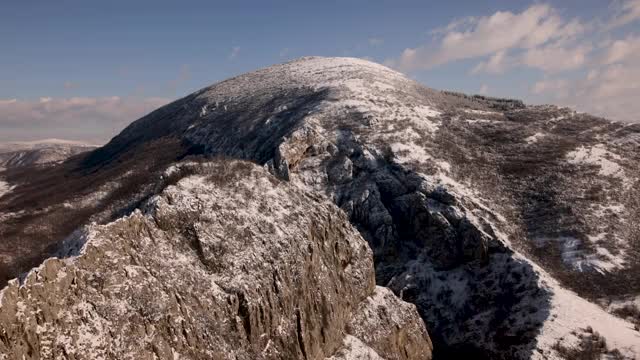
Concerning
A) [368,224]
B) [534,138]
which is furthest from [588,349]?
[534,138]

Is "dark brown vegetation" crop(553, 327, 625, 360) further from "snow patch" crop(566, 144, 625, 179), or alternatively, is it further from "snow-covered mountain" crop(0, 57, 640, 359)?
"snow patch" crop(566, 144, 625, 179)

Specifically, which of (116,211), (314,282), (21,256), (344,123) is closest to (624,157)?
(344,123)

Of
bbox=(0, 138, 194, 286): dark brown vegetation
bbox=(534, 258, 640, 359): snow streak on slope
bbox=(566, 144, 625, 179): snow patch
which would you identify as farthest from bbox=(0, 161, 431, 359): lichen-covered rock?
bbox=(566, 144, 625, 179): snow patch

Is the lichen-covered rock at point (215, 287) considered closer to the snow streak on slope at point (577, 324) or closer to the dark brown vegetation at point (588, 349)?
the snow streak on slope at point (577, 324)

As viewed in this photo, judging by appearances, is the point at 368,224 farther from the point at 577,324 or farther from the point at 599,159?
the point at 599,159

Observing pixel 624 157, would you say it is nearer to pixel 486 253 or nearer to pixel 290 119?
pixel 486 253

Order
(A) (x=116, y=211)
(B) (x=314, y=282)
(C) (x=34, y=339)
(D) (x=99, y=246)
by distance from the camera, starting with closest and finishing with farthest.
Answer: (C) (x=34, y=339), (D) (x=99, y=246), (B) (x=314, y=282), (A) (x=116, y=211)
